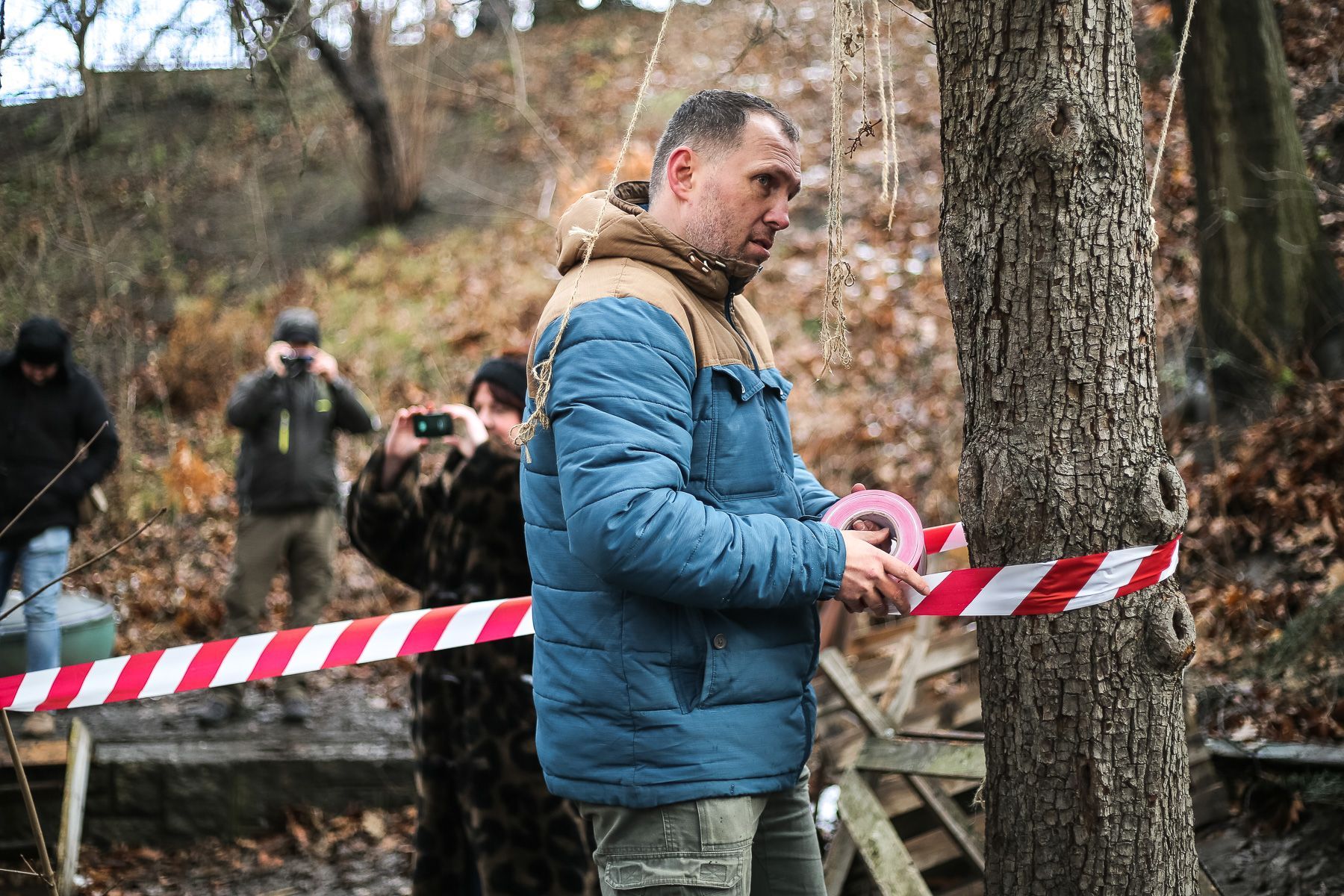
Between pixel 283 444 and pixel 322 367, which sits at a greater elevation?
pixel 322 367

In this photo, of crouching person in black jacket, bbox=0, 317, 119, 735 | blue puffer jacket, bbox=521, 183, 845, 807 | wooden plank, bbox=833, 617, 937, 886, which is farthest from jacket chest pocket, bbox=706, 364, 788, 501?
crouching person in black jacket, bbox=0, 317, 119, 735

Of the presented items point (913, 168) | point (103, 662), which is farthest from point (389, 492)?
point (913, 168)

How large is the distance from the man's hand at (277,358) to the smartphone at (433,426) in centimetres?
319

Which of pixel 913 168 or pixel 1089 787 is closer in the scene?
pixel 1089 787

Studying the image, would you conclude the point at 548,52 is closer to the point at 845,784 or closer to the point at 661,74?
the point at 661,74

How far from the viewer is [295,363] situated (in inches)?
273

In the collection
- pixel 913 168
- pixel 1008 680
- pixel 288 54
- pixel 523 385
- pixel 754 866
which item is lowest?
pixel 754 866

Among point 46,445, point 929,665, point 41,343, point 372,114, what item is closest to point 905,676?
point 929,665

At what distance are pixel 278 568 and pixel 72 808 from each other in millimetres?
2291

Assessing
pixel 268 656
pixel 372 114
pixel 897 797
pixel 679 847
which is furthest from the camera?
pixel 372 114

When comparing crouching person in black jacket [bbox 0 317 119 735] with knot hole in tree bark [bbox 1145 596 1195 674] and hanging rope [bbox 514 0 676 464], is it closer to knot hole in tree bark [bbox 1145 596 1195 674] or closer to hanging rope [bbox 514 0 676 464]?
hanging rope [bbox 514 0 676 464]

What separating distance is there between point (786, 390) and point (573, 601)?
0.66 metres

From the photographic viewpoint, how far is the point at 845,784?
3799 millimetres

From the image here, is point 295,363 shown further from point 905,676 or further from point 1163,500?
point 1163,500
